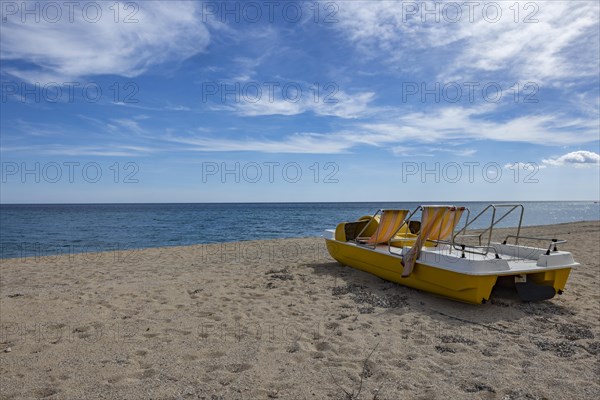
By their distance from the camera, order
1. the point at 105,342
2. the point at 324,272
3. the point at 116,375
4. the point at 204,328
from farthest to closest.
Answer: the point at 324,272 → the point at 204,328 → the point at 105,342 → the point at 116,375

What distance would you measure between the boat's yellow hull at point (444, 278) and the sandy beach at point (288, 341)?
8.6 inches

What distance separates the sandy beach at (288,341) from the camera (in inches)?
151

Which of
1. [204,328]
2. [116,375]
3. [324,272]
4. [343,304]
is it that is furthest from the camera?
[324,272]

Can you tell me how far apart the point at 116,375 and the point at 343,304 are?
3644 millimetres

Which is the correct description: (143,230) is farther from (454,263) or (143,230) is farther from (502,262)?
(502,262)

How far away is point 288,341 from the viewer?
4.99 metres

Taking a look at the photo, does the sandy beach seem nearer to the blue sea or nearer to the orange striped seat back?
the orange striped seat back

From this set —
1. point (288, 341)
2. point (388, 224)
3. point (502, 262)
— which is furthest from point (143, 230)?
point (502, 262)

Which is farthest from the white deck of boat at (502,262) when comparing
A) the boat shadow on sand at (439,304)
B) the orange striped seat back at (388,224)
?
the orange striped seat back at (388,224)

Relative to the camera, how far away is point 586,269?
952 cm

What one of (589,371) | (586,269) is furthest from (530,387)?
(586,269)

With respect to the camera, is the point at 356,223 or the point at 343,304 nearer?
the point at 343,304

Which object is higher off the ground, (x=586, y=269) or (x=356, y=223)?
(x=356, y=223)

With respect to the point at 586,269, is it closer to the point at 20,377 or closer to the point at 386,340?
the point at 386,340
